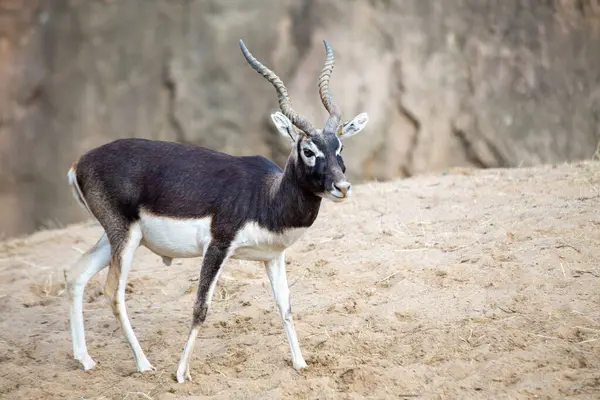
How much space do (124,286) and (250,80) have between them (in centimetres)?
643

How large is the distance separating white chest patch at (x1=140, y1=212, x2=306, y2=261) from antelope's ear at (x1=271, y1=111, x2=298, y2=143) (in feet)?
2.23

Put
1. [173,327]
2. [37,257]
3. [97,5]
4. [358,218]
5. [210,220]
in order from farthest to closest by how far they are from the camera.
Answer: [97,5] → [37,257] → [358,218] → [173,327] → [210,220]

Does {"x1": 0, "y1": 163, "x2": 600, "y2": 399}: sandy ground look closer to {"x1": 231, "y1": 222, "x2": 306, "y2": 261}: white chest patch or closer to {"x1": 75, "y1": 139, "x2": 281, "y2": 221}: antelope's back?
{"x1": 231, "y1": 222, "x2": 306, "y2": 261}: white chest patch

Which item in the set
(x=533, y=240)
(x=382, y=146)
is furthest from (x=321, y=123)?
(x=533, y=240)

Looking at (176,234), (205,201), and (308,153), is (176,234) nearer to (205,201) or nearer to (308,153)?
(205,201)

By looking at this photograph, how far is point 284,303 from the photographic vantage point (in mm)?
6141

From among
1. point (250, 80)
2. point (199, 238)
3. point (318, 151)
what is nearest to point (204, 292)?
point (199, 238)

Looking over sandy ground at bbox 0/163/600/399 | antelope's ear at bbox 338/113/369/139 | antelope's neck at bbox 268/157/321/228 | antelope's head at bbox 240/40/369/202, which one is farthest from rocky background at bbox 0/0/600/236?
antelope's neck at bbox 268/157/321/228

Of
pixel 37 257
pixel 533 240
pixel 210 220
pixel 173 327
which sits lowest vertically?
pixel 37 257

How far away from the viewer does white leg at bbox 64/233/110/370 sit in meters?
6.44

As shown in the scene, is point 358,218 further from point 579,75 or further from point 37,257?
point 579,75

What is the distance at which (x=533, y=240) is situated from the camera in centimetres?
736

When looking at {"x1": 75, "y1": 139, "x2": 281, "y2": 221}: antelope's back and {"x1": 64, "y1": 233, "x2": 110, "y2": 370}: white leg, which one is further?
{"x1": 64, "y1": 233, "x2": 110, "y2": 370}: white leg

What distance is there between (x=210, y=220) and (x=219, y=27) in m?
6.67
